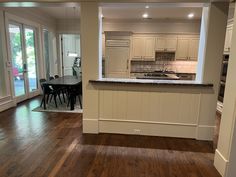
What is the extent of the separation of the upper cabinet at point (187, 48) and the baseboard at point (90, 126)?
4.42 meters

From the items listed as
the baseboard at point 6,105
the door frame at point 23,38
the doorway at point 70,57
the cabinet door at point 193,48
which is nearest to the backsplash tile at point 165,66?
the cabinet door at point 193,48

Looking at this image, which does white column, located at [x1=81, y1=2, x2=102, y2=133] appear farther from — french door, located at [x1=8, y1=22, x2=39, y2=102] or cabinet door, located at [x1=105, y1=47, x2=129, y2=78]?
cabinet door, located at [x1=105, y1=47, x2=129, y2=78]

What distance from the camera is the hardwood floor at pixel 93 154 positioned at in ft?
7.22

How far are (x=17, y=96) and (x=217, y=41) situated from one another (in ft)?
16.9

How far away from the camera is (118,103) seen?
3.14 metres

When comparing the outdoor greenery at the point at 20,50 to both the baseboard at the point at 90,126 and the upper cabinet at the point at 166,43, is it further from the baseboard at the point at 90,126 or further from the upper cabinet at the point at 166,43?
the upper cabinet at the point at 166,43

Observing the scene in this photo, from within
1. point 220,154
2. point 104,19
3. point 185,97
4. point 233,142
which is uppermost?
point 104,19

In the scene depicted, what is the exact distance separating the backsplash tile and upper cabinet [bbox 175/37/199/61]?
320mm

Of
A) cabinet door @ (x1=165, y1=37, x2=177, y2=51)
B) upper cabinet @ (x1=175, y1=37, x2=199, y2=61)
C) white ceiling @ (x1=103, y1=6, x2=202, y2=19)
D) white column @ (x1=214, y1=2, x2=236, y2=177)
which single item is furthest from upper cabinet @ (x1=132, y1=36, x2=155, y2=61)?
white column @ (x1=214, y1=2, x2=236, y2=177)

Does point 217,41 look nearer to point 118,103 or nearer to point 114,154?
point 118,103

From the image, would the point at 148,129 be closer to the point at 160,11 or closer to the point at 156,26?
the point at 160,11

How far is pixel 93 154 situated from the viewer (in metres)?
2.58

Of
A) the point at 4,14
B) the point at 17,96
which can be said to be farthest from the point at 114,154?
the point at 4,14

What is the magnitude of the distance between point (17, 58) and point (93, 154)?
412 centimetres
